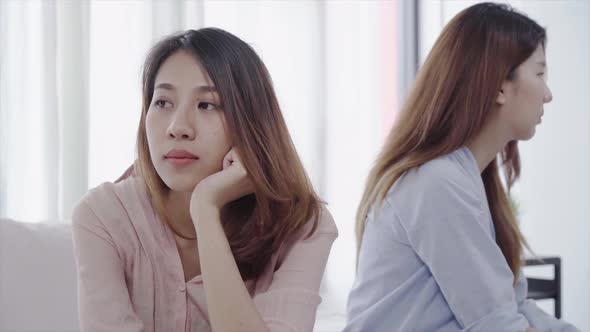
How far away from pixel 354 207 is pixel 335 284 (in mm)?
428

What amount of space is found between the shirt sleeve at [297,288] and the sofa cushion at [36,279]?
0.59 metres

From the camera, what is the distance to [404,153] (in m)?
1.59

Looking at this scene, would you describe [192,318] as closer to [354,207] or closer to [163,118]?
[163,118]

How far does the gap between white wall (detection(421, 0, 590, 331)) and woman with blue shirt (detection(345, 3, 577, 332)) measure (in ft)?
6.12

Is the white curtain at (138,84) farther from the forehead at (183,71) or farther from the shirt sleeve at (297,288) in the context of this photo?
the shirt sleeve at (297,288)

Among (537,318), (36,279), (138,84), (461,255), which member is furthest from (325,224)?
(138,84)

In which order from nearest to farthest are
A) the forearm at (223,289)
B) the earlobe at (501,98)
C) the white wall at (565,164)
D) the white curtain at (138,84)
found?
the forearm at (223,289) < the earlobe at (501,98) < the white curtain at (138,84) < the white wall at (565,164)

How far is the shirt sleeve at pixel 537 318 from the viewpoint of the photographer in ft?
5.41

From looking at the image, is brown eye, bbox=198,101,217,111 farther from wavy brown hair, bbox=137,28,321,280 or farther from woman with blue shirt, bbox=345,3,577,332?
woman with blue shirt, bbox=345,3,577,332

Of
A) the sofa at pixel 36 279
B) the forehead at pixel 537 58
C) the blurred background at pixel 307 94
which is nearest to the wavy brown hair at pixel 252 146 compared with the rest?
the sofa at pixel 36 279

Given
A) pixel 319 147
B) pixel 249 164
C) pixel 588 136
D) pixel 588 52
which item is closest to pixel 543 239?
pixel 588 136

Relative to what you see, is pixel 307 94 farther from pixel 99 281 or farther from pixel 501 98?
pixel 99 281

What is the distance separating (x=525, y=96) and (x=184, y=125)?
2.54 ft

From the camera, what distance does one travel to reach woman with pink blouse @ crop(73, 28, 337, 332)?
4.34 ft
